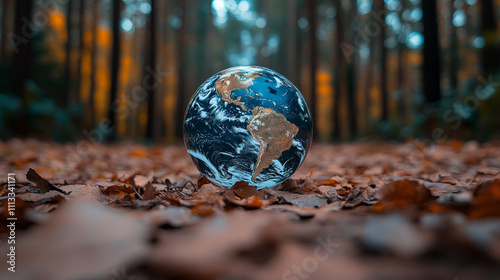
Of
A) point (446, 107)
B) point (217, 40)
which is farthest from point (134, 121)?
point (446, 107)

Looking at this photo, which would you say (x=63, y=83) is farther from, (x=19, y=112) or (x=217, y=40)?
(x=217, y=40)

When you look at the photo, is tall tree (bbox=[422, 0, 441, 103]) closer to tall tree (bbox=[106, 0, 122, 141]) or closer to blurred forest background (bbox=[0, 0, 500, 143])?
blurred forest background (bbox=[0, 0, 500, 143])

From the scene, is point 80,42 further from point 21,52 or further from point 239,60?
point 239,60

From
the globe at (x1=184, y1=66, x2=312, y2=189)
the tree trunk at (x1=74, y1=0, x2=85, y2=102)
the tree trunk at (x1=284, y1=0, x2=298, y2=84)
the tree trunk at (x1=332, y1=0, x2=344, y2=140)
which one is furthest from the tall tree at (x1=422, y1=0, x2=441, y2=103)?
the tree trunk at (x1=74, y1=0, x2=85, y2=102)

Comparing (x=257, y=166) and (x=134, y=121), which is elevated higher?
(x=257, y=166)

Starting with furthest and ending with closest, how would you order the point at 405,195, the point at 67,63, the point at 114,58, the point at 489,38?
1. the point at 67,63
2. the point at 114,58
3. the point at 489,38
4. the point at 405,195

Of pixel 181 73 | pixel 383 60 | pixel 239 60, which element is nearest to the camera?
pixel 383 60

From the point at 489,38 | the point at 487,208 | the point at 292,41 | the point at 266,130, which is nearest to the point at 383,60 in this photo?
the point at 292,41
